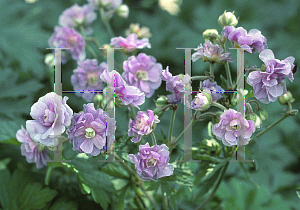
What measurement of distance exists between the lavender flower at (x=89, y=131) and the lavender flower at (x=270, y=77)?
15.5 inches

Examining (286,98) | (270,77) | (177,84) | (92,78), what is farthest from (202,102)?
(92,78)

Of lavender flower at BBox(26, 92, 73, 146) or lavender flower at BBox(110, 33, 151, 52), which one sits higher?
lavender flower at BBox(110, 33, 151, 52)

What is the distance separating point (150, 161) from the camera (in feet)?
2.60

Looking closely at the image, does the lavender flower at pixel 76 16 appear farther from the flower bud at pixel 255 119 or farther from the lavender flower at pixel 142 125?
the flower bud at pixel 255 119

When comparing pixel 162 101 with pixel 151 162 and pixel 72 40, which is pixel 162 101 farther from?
pixel 72 40

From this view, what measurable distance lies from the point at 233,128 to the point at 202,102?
0.33 ft

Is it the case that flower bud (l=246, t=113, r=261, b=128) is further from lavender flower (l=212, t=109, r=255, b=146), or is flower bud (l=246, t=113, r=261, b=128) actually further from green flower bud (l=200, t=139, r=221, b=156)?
green flower bud (l=200, t=139, r=221, b=156)

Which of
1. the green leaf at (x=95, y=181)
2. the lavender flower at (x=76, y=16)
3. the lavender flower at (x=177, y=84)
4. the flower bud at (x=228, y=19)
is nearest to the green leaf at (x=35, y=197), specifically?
the green leaf at (x=95, y=181)

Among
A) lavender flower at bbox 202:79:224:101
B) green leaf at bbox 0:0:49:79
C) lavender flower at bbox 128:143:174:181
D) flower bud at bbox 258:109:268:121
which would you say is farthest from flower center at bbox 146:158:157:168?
green leaf at bbox 0:0:49:79

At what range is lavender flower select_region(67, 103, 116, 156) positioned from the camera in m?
0.79

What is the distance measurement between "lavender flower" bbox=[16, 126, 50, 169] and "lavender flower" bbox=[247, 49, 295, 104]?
66cm

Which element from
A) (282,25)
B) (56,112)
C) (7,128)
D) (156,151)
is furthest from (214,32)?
(282,25)

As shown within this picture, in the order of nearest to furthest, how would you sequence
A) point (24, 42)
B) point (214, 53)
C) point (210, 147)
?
point (214, 53), point (210, 147), point (24, 42)

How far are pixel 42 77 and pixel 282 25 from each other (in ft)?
4.92
